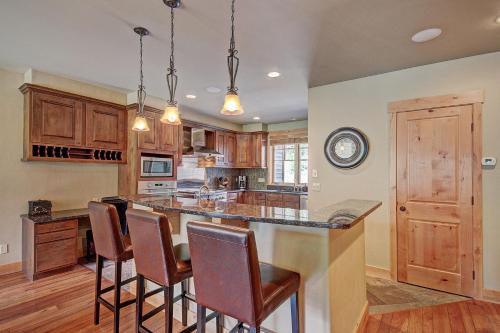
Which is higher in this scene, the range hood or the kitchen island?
the range hood

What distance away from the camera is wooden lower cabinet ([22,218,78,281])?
3006 mm

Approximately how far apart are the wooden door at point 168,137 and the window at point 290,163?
104 inches

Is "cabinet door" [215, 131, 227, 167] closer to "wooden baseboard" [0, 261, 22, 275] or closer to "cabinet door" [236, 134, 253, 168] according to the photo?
"cabinet door" [236, 134, 253, 168]

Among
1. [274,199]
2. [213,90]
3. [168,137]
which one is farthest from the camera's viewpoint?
[274,199]

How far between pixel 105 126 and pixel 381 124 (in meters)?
3.81

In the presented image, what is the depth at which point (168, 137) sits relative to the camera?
4.48 meters

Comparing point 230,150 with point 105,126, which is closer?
point 105,126

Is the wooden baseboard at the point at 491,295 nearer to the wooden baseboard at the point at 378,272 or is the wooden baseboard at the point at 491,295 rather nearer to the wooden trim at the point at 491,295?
the wooden trim at the point at 491,295

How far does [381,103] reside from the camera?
3219mm

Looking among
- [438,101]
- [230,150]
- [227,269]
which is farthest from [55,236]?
[438,101]

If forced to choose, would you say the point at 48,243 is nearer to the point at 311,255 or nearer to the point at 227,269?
the point at 227,269

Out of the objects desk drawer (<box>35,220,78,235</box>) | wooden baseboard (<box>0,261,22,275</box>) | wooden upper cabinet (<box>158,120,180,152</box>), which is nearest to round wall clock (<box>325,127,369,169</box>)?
wooden upper cabinet (<box>158,120,180,152</box>)

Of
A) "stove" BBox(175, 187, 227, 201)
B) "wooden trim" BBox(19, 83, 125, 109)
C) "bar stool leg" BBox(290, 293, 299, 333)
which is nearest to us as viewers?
"bar stool leg" BBox(290, 293, 299, 333)

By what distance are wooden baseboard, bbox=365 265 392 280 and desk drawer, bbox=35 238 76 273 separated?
3.76 metres
